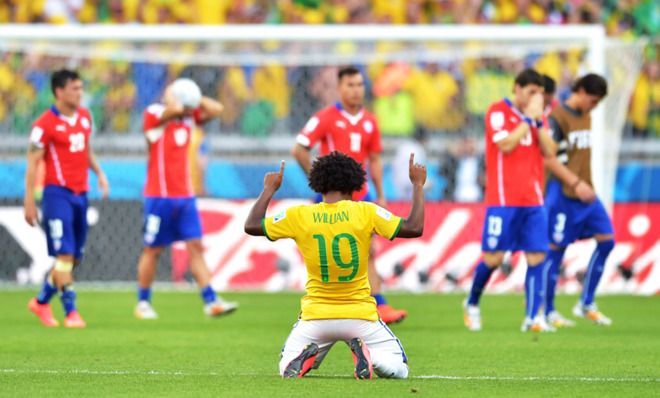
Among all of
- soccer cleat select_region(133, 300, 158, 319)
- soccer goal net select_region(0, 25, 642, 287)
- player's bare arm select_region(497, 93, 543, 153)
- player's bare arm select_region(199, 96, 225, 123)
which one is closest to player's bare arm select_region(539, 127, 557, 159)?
player's bare arm select_region(497, 93, 543, 153)

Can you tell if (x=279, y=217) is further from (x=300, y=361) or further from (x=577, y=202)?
(x=577, y=202)

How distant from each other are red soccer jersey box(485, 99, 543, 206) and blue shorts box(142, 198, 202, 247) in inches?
130

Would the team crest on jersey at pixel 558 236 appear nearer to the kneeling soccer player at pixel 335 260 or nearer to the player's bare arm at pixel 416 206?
the kneeling soccer player at pixel 335 260

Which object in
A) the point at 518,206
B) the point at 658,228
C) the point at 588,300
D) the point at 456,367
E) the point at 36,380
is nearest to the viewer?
the point at 36,380

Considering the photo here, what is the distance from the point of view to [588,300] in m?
13.6

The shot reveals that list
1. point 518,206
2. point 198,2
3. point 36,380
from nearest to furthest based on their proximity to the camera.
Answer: point 36,380 → point 518,206 → point 198,2

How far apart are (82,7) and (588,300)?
11953 millimetres

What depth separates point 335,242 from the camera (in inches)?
326

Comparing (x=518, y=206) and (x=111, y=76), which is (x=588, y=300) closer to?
(x=518, y=206)

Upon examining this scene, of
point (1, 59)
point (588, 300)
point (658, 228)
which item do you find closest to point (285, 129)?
point (1, 59)

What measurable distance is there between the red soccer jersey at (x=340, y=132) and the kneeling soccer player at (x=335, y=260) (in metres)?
4.62

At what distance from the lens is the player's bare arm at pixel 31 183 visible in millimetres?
12773

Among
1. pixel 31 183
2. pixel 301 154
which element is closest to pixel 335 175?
pixel 301 154

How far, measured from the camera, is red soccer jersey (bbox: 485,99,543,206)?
12.1m
